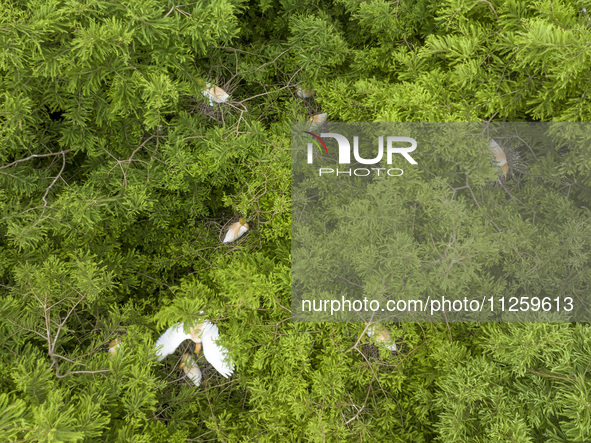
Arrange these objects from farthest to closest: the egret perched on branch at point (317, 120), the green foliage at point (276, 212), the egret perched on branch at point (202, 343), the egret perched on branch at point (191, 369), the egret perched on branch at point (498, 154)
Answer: the egret perched on branch at point (317, 120), the egret perched on branch at point (191, 369), the egret perched on branch at point (202, 343), the egret perched on branch at point (498, 154), the green foliage at point (276, 212)

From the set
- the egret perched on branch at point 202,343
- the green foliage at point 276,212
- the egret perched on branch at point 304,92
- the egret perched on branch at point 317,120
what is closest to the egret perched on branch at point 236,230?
the green foliage at point 276,212

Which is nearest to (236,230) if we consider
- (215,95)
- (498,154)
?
(215,95)

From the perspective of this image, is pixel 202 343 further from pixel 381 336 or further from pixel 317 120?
pixel 317 120

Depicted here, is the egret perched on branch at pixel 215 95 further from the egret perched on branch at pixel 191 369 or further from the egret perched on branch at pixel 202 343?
the egret perched on branch at pixel 191 369

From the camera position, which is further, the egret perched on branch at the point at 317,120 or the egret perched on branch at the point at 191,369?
the egret perched on branch at the point at 317,120

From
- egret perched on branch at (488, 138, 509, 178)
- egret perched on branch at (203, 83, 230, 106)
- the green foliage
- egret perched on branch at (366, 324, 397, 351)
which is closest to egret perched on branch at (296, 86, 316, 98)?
the green foliage

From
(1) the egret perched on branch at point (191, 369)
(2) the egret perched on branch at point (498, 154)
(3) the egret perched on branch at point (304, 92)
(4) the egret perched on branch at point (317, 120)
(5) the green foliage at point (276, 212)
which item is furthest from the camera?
(3) the egret perched on branch at point (304, 92)
